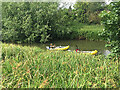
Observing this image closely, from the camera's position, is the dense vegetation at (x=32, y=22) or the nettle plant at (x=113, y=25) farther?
the dense vegetation at (x=32, y=22)

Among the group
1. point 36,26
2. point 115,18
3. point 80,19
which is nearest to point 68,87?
point 115,18

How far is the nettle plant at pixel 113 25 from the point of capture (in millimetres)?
5780

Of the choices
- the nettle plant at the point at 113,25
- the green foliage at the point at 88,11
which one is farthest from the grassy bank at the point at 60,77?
the green foliage at the point at 88,11

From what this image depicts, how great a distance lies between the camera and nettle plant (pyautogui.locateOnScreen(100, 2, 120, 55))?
578 cm

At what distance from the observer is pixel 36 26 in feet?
64.4

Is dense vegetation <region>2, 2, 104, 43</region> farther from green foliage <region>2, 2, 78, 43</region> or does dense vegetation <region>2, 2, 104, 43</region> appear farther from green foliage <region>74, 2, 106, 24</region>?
green foliage <region>74, 2, 106, 24</region>

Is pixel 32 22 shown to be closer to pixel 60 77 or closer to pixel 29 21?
pixel 29 21

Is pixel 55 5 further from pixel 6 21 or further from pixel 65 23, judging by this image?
pixel 6 21

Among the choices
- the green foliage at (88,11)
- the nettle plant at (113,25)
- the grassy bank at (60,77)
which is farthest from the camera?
the green foliage at (88,11)

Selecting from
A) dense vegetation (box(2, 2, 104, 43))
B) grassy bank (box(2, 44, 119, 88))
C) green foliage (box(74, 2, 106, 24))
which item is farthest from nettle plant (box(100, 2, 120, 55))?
green foliage (box(74, 2, 106, 24))

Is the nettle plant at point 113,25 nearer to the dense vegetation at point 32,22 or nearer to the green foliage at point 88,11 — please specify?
the dense vegetation at point 32,22

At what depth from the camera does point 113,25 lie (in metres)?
5.91

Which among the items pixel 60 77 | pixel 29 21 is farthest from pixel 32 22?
pixel 60 77

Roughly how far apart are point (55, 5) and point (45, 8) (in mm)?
1343
